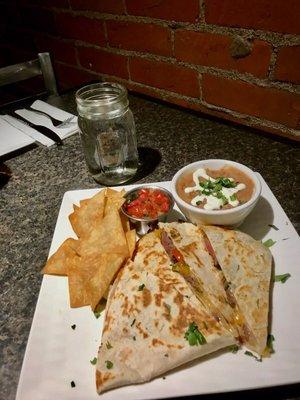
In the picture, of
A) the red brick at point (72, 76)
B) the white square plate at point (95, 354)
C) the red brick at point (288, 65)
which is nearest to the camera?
the white square plate at point (95, 354)

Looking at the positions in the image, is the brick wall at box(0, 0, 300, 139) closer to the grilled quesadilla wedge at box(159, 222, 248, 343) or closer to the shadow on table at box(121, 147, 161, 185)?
the shadow on table at box(121, 147, 161, 185)

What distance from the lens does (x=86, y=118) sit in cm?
155

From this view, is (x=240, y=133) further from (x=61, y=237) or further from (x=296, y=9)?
(x=61, y=237)

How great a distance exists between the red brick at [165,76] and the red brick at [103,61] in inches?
4.1

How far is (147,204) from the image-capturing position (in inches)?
54.4

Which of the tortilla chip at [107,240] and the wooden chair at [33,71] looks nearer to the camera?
the tortilla chip at [107,240]

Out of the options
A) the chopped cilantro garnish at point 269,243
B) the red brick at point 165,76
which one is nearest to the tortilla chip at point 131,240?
the chopped cilantro garnish at point 269,243

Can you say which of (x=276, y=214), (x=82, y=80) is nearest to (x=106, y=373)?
(x=276, y=214)

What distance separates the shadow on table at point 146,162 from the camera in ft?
5.69

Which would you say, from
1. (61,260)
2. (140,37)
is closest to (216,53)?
(140,37)

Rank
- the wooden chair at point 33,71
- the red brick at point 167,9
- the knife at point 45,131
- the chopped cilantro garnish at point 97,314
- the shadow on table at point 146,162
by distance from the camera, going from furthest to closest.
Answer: the wooden chair at point 33,71, the knife at point 45,131, the red brick at point 167,9, the shadow on table at point 146,162, the chopped cilantro garnish at point 97,314

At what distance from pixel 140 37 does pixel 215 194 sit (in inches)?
56.9

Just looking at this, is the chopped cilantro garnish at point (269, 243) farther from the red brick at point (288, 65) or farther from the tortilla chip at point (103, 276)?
the red brick at point (288, 65)

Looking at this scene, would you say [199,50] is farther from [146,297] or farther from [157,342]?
[157,342]
